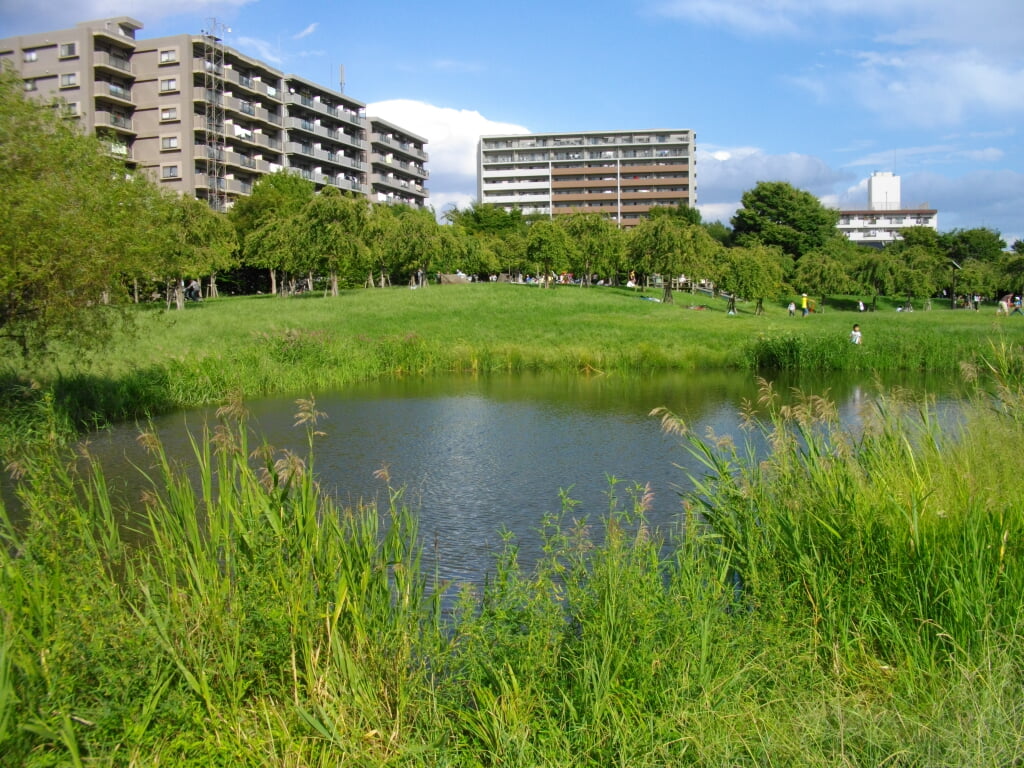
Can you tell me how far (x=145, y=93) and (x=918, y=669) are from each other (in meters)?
67.4

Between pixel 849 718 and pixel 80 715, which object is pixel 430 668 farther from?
pixel 849 718

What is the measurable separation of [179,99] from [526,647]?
2542 inches

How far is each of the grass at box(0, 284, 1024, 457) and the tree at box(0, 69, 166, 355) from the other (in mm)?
1185

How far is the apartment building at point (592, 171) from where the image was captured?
11844cm

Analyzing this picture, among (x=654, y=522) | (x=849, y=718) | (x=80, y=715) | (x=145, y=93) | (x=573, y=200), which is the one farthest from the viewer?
(x=573, y=200)

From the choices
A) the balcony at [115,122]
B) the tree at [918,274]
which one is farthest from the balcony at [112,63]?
the tree at [918,274]

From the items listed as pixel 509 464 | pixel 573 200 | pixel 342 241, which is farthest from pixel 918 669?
pixel 573 200

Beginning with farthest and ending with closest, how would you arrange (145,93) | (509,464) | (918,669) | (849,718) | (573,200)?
(573,200)
(145,93)
(509,464)
(918,669)
(849,718)

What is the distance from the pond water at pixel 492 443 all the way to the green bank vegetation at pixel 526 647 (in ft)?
3.60

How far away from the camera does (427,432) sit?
1631cm

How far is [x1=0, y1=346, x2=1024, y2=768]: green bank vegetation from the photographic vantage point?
390 centimetres

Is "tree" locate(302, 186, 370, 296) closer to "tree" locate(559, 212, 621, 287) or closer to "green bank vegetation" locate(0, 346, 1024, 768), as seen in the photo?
"tree" locate(559, 212, 621, 287)

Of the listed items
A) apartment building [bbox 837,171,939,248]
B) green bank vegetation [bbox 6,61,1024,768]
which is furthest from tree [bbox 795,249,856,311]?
apartment building [bbox 837,171,939,248]

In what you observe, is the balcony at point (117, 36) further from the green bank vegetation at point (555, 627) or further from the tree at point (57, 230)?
the green bank vegetation at point (555, 627)
